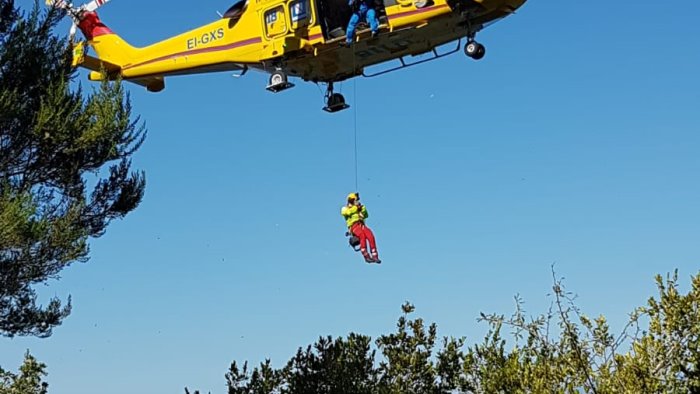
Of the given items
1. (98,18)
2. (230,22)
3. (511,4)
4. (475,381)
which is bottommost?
(475,381)

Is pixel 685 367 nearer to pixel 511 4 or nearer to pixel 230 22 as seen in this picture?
pixel 511 4

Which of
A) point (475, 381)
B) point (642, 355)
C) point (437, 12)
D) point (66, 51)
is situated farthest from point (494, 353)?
point (66, 51)

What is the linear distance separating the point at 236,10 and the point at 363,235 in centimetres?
456

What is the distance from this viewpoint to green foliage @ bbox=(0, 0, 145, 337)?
33.9 feet

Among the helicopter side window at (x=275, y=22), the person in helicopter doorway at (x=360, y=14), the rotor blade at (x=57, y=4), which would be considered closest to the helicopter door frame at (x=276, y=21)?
the helicopter side window at (x=275, y=22)

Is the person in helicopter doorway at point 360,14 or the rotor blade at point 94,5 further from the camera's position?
the rotor blade at point 94,5

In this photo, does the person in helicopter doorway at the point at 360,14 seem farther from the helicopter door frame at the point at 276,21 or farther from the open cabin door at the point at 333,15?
the helicopter door frame at the point at 276,21

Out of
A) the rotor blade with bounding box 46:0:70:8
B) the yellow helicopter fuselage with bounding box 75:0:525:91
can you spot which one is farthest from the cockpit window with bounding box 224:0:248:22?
the rotor blade with bounding box 46:0:70:8

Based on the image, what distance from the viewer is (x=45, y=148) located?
34.8 ft

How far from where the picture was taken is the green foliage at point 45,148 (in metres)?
10.3

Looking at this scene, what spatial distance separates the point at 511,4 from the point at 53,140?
19.4 ft

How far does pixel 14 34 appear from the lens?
10.8 m

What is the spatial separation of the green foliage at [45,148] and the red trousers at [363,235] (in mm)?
3061

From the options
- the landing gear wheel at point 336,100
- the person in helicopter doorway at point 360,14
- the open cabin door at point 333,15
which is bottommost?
the landing gear wheel at point 336,100
